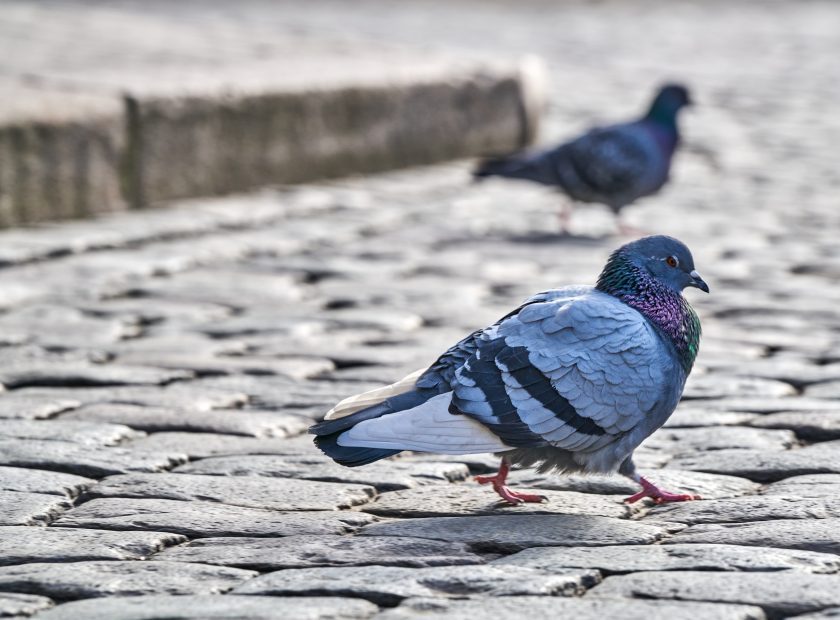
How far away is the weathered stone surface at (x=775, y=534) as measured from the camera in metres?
3.15

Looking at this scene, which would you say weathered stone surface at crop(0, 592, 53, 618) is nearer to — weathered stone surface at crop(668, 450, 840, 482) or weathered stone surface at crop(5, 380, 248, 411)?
weathered stone surface at crop(5, 380, 248, 411)

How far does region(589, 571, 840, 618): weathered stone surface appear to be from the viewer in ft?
9.12

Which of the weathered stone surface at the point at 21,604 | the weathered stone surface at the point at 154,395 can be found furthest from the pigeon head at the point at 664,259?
the weathered stone surface at the point at 21,604

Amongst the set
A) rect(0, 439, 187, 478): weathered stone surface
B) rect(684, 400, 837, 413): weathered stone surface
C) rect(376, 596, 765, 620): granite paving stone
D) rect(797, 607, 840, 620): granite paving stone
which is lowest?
rect(0, 439, 187, 478): weathered stone surface

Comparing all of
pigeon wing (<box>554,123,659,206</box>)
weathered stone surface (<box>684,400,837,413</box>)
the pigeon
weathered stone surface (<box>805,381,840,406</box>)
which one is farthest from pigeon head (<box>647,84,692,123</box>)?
weathered stone surface (<box>684,400,837,413</box>)

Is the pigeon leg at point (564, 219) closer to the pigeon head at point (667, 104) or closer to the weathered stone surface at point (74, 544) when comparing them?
the pigeon head at point (667, 104)

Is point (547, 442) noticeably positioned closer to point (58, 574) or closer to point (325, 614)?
point (325, 614)

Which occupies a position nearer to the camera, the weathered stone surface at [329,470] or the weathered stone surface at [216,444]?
the weathered stone surface at [329,470]

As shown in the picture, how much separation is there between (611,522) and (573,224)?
4.81 m

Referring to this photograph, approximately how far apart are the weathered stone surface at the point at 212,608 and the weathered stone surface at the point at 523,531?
483mm

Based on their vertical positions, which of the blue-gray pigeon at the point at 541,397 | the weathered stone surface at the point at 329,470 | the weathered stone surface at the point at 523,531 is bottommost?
the weathered stone surface at the point at 329,470

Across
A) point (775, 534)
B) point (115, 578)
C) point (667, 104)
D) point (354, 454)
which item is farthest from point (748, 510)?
point (667, 104)

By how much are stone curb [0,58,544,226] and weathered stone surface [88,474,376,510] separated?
11.7 ft

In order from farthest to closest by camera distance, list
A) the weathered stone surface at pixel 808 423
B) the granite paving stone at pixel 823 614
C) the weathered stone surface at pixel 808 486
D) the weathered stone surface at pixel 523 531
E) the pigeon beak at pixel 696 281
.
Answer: the weathered stone surface at pixel 808 423, the pigeon beak at pixel 696 281, the weathered stone surface at pixel 808 486, the weathered stone surface at pixel 523 531, the granite paving stone at pixel 823 614
